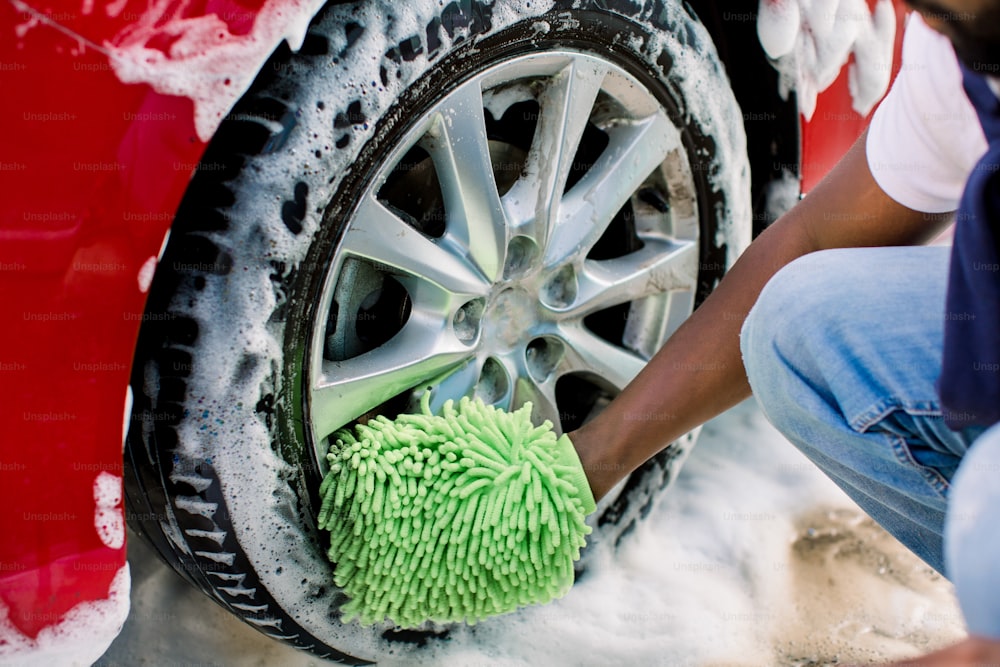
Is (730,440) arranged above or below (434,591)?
above

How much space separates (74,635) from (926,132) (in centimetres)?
103

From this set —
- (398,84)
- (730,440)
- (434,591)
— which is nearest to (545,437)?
(434,591)

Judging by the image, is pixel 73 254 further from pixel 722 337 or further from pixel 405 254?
A: pixel 722 337

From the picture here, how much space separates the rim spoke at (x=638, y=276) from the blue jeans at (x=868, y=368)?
35cm

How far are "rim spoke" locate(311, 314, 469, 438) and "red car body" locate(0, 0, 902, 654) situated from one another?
0.25 m

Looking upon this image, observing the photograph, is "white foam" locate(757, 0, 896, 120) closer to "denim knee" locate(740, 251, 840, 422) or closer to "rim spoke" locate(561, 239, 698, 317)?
"rim spoke" locate(561, 239, 698, 317)

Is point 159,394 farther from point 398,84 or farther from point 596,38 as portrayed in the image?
point 596,38

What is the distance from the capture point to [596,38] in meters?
1.16

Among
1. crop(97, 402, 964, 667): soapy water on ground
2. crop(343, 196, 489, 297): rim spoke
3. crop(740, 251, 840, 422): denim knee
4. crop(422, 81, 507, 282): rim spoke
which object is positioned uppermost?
crop(422, 81, 507, 282): rim spoke

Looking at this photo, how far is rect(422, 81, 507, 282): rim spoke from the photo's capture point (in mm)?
1034

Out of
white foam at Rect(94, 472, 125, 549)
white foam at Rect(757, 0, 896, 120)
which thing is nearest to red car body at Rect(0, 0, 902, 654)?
white foam at Rect(94, 472, 125, 549)

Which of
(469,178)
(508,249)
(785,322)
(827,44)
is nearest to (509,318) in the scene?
(508,249)

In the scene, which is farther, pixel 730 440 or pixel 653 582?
pixel 730 440

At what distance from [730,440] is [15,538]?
1.44 m
